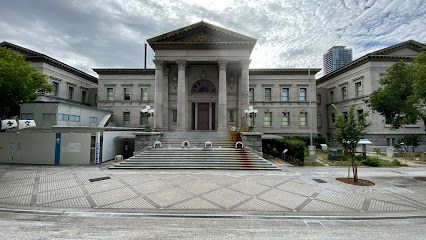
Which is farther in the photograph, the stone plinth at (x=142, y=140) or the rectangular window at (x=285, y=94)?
→ the rectangular window at (x=285, y=94)

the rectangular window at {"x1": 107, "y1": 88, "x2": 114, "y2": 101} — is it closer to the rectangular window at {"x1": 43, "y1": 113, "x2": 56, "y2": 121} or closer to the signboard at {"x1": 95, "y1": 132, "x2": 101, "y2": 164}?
the rectangular window at {"x1": 43, "y1": 113, "x2": 56, "y2": 121}

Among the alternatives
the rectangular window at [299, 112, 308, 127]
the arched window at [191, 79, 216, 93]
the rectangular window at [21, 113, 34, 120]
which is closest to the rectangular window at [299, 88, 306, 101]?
the rectangular window at [299, 112, 308, 127]

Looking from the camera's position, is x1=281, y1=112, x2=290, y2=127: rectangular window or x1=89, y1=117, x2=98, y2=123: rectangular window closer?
x1=89, y1=117, x2=98, y2=123: rectangular window

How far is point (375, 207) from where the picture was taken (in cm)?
787

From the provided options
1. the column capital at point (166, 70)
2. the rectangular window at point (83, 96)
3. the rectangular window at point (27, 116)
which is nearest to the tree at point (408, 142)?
the column capital at point (166, 70)

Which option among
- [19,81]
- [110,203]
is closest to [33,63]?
[19,81]

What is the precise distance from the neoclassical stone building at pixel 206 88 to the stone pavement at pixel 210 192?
1114 cm

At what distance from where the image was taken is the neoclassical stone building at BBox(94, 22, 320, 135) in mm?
24516

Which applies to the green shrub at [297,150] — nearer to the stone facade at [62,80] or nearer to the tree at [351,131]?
A: the tree at [351,131]

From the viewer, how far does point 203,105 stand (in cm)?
2858

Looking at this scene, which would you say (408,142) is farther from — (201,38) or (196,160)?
(201,38)

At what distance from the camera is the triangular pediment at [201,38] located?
24.3 meters

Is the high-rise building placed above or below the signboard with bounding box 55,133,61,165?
above

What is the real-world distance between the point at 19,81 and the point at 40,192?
431 inches
